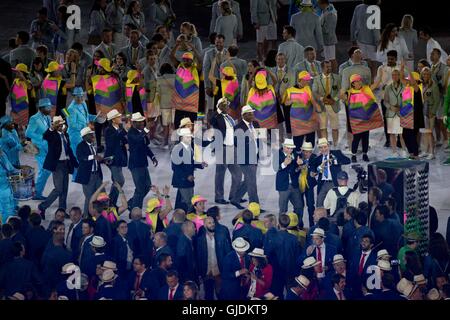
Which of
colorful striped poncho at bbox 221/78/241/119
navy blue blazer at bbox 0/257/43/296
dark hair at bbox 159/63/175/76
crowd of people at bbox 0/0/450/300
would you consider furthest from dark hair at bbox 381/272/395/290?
dark hair at bbox 159/63/175/76

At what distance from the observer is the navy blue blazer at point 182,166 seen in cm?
2039

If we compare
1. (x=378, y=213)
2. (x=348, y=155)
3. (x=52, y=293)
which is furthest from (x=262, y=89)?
(x=52, y=293)

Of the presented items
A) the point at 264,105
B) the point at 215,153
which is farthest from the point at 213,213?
the point at 264,105

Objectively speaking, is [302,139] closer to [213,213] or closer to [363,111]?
[363,111]

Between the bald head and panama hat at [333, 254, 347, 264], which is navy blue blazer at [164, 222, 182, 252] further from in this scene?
panama hat at [333, 254, 347, 264]

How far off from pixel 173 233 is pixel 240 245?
821 millimetres

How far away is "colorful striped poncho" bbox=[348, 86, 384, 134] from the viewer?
22516 millimetres

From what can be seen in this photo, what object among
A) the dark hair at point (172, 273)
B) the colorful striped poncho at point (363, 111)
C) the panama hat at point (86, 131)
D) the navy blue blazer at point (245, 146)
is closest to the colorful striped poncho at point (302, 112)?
the colorful striped poncho at point (363, 111)

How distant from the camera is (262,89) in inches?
875

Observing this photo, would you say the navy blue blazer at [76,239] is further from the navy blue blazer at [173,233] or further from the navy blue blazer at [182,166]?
the navy blue blazer at [182,166]

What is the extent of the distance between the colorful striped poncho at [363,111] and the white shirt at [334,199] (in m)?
2.73

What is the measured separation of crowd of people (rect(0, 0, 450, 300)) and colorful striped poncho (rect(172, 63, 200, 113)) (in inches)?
0.8

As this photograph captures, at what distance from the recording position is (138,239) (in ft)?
62.0
